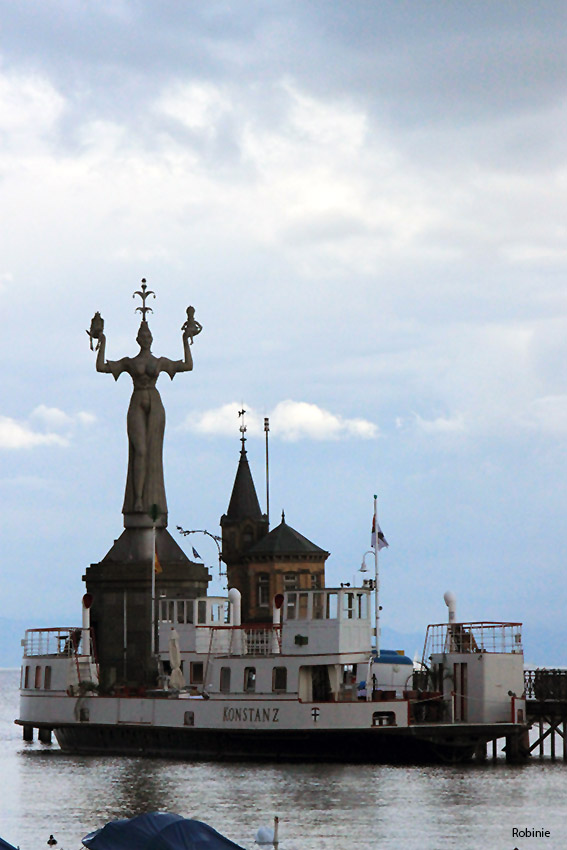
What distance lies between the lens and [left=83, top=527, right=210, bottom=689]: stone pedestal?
72500 millimetres

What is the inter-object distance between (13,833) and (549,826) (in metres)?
15.8

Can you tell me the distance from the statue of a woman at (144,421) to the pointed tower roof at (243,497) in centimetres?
4181

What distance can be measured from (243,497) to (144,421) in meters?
43.0

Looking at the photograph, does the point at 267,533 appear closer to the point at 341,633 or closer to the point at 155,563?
the point at 155,563

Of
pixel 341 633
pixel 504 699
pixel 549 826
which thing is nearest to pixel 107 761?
pixel 341 633

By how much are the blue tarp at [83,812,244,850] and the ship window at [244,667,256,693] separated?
1213 inches

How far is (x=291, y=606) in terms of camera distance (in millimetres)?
63594

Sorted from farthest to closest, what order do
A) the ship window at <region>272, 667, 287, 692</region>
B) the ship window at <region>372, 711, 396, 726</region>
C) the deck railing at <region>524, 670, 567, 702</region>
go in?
the deck railing at <region>524, 670, 567, 702</region> → the ship window at <region>272, 667, 287, 692</region> → the ship window at <region>372, 711, 396, 726</region>

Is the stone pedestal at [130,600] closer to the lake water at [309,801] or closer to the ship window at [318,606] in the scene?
the lake water at [309,801]

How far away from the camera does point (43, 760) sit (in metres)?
68.9

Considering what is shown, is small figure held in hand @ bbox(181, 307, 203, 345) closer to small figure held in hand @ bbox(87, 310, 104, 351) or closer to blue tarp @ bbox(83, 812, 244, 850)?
small figure held in hand @ bbox(87, 310, 104, 351)

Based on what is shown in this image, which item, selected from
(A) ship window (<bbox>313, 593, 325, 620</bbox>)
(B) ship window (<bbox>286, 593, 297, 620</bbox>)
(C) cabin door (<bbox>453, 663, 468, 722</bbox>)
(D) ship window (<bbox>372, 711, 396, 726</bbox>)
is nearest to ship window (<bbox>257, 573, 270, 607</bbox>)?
(B) ship window (<bbox>286, 593, 297, 620</bbox>)

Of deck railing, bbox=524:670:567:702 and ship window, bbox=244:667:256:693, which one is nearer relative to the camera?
ship window, bbox=244:667:256:693

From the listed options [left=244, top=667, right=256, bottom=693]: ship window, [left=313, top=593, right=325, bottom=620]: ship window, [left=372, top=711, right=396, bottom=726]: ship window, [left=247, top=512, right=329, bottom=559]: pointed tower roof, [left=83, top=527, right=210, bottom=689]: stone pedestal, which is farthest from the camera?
[left=247, top=512, right=329, bottom=559]: pointed tower roof
